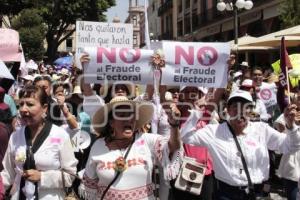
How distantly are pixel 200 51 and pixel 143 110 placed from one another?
1.13 metres

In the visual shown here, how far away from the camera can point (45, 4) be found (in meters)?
36.4

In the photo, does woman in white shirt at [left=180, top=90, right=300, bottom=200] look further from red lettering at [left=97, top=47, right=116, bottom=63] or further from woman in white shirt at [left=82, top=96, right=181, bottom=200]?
red lettering at [left=97, top=47, right=116, bottom=63]

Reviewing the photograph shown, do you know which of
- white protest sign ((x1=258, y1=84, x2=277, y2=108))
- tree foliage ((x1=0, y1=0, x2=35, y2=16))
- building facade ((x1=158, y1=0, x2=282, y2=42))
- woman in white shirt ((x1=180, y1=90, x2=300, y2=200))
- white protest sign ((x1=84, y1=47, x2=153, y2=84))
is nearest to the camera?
woman in white shirt ((x1=180, y1=90, x2=300, y2=200))

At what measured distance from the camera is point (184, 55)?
4629 mm

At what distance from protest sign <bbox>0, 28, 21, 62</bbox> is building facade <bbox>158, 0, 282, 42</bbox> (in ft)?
73.1

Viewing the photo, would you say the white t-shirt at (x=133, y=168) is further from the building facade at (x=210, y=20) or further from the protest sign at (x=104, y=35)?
the building facade at (x=210, y=20)

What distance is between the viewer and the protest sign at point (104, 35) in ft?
23.3

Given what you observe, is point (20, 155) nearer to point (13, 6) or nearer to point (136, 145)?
point (136, 145)

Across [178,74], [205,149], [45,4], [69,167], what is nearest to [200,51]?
[178,74]

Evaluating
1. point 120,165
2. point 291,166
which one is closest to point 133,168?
point 120,165

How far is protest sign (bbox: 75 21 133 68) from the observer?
280 inches

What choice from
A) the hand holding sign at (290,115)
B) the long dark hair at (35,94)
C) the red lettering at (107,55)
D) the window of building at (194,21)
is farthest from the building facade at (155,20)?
the long dark hair at (35,94)

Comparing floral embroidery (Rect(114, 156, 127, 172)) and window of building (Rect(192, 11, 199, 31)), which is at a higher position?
window of building (Rect(192, 11, 199, 31))

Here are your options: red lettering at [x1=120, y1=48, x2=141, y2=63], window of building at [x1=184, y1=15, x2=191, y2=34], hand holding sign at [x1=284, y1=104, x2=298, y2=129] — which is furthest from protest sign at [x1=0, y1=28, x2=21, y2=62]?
window of building at [x1=184, y1=15, x2=191, y2=34]
